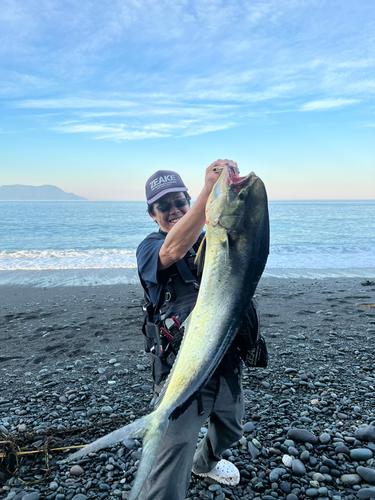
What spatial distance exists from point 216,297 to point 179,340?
2.81ft

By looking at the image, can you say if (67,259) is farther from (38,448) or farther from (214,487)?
(214,487)

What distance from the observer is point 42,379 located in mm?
5793

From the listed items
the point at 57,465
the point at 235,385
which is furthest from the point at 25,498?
the point at 235,385

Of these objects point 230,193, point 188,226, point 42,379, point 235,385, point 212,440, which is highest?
point 230,193

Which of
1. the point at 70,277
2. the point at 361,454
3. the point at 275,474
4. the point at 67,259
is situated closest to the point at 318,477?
the point at 275,474

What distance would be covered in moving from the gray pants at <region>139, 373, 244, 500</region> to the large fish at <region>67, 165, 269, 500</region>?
31 centimetres

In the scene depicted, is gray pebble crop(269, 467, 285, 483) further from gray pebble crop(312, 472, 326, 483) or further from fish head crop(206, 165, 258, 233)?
fish head crop(206, 165, 258, 233)

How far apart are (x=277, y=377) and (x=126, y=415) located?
93.7 inches

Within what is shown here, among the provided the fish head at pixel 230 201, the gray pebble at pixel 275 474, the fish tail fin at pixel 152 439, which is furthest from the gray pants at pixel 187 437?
the fish head at pixel 230 201

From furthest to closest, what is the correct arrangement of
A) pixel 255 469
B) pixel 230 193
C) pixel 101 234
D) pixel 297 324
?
pixel 101 234, pixel 297 324, pixel 255 469, pixel 230 193

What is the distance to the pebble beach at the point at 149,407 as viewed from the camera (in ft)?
11.1

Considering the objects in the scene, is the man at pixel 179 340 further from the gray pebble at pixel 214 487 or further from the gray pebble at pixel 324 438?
the gray pebble at pixel 324 438

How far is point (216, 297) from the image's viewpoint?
2320mm

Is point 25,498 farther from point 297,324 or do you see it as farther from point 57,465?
point 297,324
